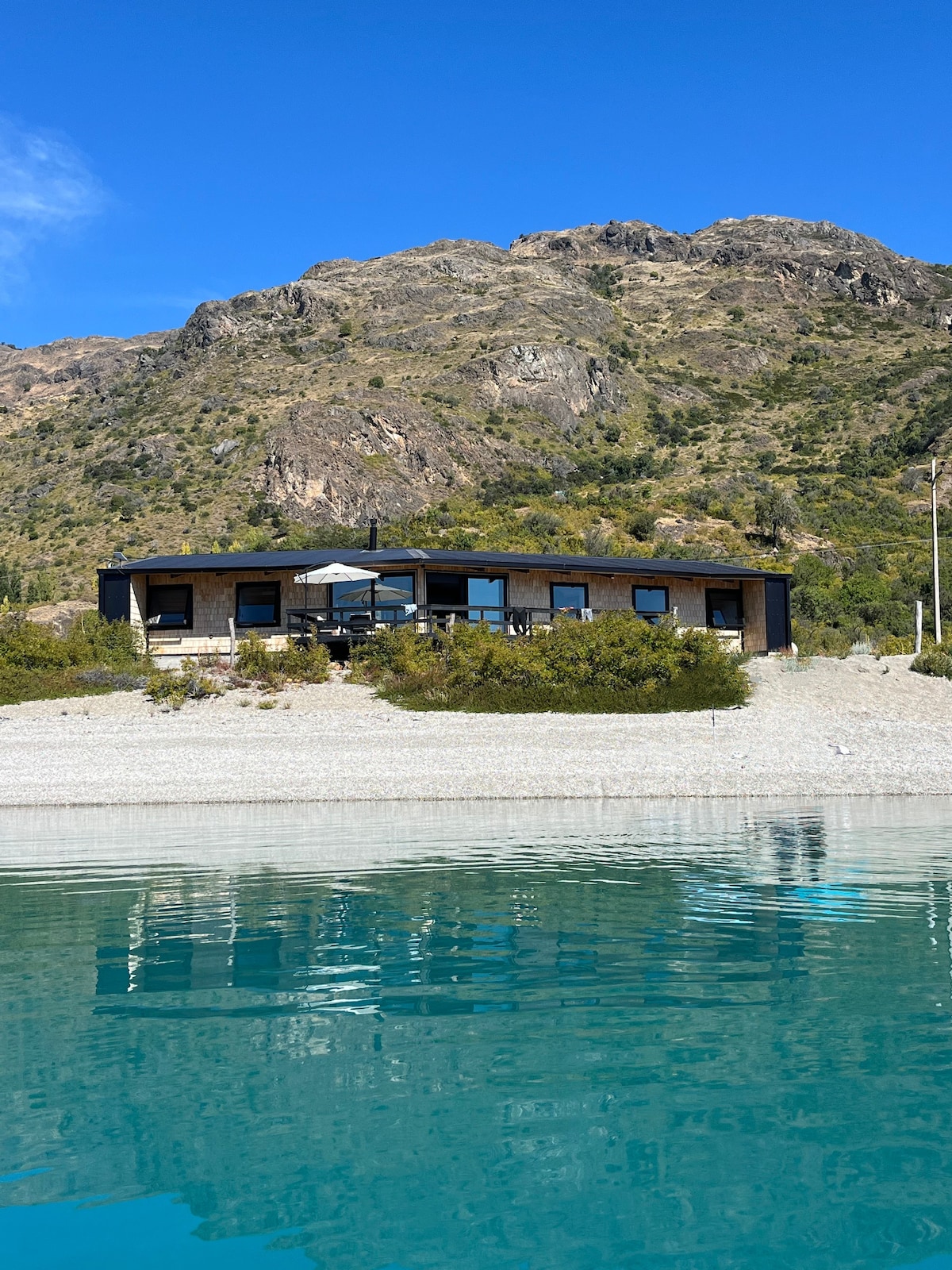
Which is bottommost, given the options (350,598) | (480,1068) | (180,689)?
(480,1068)

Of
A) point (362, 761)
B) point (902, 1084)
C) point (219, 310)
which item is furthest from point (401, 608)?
point (219, 310)

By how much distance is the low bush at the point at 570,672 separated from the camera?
26719mm

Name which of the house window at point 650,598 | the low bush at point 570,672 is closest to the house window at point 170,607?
the low bush at point 570,672

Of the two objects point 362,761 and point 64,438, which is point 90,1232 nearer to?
point 362,761

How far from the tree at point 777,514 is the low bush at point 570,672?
34.4 metres

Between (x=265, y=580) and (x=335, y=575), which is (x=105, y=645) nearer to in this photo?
(x=265, y=580)

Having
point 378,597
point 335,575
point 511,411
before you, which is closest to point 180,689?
point 335,575

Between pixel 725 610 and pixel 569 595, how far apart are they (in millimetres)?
6137

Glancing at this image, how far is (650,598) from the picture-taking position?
38.1 meters

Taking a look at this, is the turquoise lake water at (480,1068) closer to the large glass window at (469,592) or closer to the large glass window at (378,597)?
the large glass window at (378,597)

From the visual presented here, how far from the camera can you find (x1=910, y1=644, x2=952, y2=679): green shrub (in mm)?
30625

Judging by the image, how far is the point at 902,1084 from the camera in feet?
19.5

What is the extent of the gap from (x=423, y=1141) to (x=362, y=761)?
16797 mm

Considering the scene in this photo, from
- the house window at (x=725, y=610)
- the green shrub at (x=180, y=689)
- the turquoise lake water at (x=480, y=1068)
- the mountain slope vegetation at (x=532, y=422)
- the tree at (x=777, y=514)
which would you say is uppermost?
the mountain slope vegetation at (x=532, y=422)
